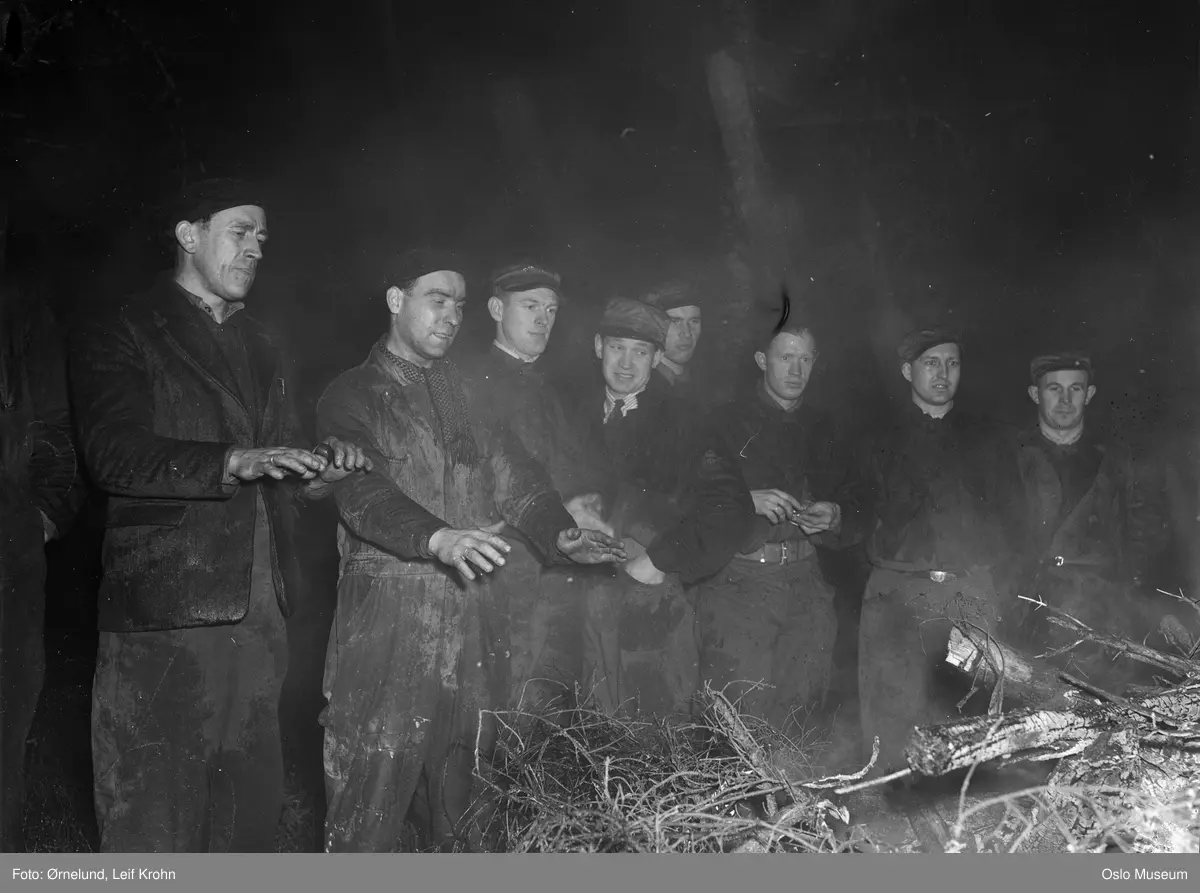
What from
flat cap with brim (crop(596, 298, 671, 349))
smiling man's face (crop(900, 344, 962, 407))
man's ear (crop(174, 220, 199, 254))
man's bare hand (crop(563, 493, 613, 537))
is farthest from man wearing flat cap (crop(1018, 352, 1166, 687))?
man's ear (crop(174, 220, 199, 254))

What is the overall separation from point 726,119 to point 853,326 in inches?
42.8

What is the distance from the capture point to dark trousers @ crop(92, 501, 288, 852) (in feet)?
10.5

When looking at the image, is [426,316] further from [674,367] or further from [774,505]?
[774,505]

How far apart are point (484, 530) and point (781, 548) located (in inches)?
49.8

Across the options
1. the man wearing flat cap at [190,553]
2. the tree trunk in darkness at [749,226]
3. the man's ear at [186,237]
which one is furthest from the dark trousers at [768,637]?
the man's ear at [186,237]

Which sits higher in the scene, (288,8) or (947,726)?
(288,8)

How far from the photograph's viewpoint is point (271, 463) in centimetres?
312

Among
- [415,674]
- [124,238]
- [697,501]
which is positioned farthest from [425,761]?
[124,238]

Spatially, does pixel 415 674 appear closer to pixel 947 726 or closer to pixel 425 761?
pixel 425 761

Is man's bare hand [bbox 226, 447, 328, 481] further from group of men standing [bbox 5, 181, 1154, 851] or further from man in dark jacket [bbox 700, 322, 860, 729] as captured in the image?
man in dark jacket [bbox 700, 322, 860, 729]

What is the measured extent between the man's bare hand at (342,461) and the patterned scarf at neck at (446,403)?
1.07 ft

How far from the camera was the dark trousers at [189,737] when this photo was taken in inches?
126

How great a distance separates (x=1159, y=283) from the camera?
14.4 feet

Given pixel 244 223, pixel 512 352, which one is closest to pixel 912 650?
pixel 512 352
